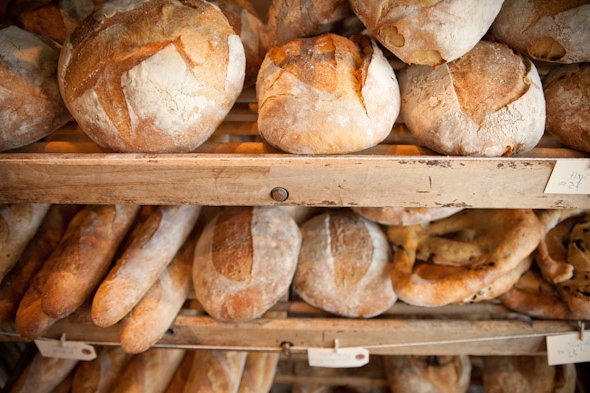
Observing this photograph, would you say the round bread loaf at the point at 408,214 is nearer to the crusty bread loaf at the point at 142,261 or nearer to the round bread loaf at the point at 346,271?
the round bread loaf at the point at 346,271

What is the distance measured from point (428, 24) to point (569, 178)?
1.62 feet

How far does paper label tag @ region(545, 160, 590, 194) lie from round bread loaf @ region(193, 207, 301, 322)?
29.0 inches

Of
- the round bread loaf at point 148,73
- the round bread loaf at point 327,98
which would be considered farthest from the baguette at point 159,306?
the round bread loaf at point 327,98

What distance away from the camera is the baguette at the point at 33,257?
1.20 metres

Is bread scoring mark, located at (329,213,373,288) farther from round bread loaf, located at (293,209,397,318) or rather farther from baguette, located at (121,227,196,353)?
baguette, located at (121,227,196,353)

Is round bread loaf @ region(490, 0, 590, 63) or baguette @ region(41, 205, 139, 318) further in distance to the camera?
baguette @ region(41, 205, 139, 318)

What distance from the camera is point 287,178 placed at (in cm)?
87

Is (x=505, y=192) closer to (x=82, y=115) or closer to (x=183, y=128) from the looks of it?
(x=183, y=128)

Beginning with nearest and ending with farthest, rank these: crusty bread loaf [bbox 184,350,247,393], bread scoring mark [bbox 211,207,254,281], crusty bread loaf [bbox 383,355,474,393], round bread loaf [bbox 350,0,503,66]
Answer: round bread loaf [bbox 350,0,503,66]
bread scoring mark [bbox 211,207,254,281]
crusty bread loaf [bbox 184,350,247,393]
crusty bread loaf [bbox 383,355,474,393]

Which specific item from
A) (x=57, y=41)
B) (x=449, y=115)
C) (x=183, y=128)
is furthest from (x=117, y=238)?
(x=449, y=115)

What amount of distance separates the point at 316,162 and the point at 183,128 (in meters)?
0.33

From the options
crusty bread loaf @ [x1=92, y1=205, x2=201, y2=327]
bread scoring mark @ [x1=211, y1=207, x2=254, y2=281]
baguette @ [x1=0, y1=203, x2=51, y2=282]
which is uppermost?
baguette @ [x1=0, y1=203, x2=51, y2=282]

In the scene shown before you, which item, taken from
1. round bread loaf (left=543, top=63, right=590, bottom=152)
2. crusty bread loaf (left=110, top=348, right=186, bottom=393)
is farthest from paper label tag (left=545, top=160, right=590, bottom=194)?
crusty bread loaf (left=110, top=348, right=186, bottom=393)

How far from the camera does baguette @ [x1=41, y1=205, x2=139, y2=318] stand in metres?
1.08
